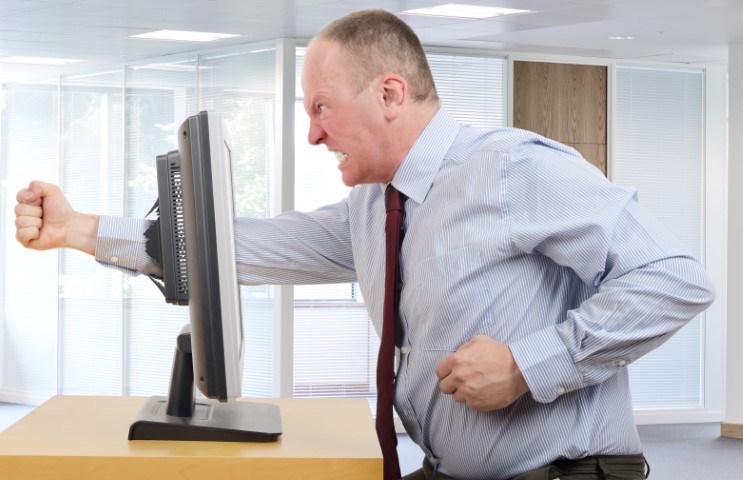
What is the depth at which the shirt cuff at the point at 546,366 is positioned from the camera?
4.58 feet

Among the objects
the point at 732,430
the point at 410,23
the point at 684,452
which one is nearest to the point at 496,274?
the point at 410,23

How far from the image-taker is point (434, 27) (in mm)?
6328

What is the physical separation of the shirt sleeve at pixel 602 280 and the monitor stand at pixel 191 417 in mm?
419

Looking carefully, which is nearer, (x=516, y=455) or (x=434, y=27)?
(x=516, y=455)

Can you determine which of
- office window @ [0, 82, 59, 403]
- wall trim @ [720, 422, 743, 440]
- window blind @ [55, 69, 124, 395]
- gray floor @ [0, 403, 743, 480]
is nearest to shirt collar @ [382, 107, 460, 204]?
gray floor @ [0, 403, 743, 480]

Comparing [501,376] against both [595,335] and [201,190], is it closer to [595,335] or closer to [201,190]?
[595,335]

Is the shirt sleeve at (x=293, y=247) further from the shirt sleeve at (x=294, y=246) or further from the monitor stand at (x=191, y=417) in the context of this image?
the monitor stand at (x=191, y=417)

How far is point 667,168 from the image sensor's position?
764 centimetres

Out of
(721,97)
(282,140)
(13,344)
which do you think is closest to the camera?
(282,140)

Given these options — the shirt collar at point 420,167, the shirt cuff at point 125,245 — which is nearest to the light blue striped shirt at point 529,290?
the shirt collar at point 420,167

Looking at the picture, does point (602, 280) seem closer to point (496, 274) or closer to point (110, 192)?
point (496, 274)

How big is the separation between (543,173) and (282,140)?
17.8ft

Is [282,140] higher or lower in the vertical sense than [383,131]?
higher

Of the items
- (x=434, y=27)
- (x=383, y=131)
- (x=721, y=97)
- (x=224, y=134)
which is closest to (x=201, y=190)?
(x=224, y=134)
